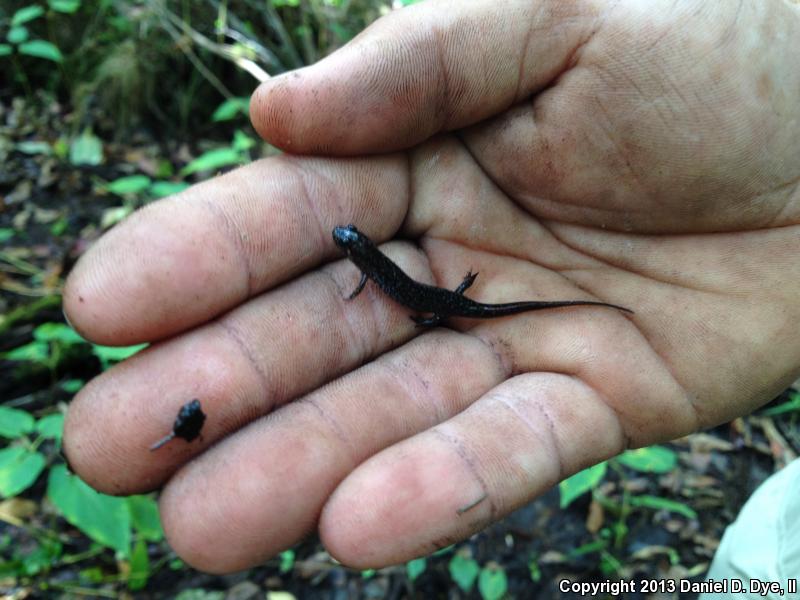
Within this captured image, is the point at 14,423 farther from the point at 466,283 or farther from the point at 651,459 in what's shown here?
the point at 651,459

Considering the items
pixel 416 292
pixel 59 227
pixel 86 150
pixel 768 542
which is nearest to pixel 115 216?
pixel 59 227

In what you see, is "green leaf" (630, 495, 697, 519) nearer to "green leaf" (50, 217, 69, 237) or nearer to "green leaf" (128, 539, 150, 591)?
"green leaf" (128, 539, 150, 591)

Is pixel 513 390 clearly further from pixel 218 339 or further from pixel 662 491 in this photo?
pixel 662 491

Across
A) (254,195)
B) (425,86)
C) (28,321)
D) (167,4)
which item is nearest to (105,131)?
(167,4)

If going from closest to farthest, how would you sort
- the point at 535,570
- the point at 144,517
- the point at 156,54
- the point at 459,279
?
the point at 144,517 < the point at 459,279 < the point at 535,570 < the point at 156,54

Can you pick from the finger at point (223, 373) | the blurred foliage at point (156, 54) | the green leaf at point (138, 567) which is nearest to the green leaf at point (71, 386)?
the green leaf at point (138, 567)

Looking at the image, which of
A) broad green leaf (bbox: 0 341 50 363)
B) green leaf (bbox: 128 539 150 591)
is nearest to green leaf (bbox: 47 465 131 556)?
green leaf (bbox: 128 539 150 591)
